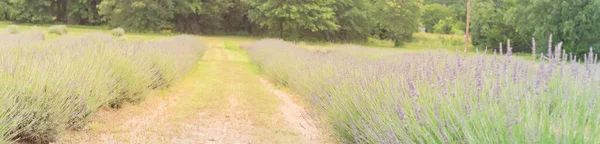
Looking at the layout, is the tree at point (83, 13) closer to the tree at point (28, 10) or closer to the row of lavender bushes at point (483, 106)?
the tree at point (28, 10)

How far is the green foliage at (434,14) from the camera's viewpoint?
6721cm

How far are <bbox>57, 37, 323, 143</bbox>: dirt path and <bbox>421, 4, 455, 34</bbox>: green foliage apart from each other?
60919 mm

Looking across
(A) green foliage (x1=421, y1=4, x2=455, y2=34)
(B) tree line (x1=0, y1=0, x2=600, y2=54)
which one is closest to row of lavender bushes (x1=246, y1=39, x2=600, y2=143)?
(B) tree line (x1=0, y1=0, x2=600, y2=54)

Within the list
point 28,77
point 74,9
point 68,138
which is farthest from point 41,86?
point 74,9

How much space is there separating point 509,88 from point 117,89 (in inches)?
201

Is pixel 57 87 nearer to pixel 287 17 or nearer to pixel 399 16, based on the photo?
pixel 287 17

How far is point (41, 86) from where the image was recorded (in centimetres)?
438

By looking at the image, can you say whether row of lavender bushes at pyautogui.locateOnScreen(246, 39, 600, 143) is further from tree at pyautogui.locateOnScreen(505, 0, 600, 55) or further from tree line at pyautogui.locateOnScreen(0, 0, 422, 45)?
tree line at pyautogui.locateOnScreen(0, 0, 422, 45)

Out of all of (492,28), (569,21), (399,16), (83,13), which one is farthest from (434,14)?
(83,13)

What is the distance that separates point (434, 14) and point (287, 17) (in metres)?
39.2

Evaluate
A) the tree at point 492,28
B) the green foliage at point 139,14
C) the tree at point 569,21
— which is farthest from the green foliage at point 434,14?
the tree at point 569,21

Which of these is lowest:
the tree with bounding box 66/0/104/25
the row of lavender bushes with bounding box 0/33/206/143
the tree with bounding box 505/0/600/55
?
the row of lavender bushes with bounding box 0/33/206/143

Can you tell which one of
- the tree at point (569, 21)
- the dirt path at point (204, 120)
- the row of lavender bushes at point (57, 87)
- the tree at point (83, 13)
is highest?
the tree at point (83, 13)

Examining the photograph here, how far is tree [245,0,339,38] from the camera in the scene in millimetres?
34969
